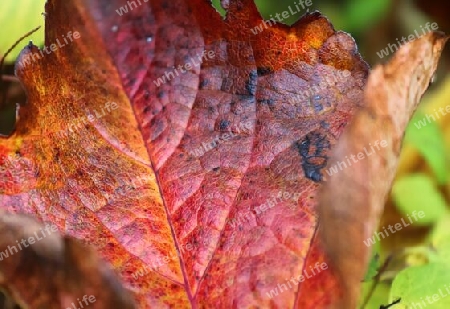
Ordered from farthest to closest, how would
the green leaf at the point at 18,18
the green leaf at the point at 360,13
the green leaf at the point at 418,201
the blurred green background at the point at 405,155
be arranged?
the green leaf at the point at 360,13, the green leaf at the point at 418,201, the green leaf at the point at 18,18, the blurred green background at the point at 405,155

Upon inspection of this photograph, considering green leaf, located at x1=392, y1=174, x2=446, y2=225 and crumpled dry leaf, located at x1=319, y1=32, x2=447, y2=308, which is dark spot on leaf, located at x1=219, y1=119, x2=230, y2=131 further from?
green leaf, located at x1=392, y1=174, x2=446, y2=225

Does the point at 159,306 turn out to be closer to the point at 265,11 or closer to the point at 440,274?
the point at 440,274

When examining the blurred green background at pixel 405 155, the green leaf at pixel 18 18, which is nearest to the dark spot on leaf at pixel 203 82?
the blurred green background at pixel 405 155

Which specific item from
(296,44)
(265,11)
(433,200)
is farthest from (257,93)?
(265,11)

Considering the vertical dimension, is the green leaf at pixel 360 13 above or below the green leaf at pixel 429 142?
above

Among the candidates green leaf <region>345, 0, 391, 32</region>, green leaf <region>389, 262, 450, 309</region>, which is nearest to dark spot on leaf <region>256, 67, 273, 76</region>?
green leaf <region>389, 262, 450, 309</region>

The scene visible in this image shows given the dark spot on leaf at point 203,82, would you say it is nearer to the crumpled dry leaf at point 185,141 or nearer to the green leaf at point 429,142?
the crumpled dry leaf at point 185,141

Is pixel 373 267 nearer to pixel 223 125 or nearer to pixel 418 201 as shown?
pixel 223 125

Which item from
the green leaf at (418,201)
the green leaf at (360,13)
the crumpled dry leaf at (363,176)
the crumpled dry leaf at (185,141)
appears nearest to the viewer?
the crumpled dry leaf at (363,176)

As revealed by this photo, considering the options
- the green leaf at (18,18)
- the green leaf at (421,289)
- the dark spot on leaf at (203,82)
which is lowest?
the green leaf at (421,289)
